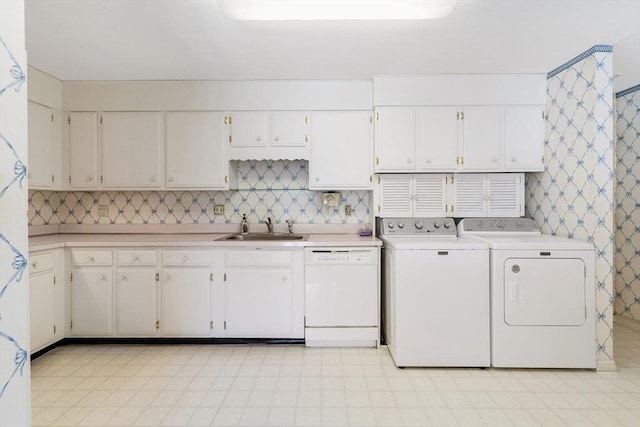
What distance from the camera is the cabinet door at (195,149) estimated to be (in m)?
3.11

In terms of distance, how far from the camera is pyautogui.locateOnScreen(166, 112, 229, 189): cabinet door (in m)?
3.11

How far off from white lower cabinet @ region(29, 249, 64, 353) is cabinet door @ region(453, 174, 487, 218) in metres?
3.43

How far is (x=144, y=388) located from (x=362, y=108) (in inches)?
108

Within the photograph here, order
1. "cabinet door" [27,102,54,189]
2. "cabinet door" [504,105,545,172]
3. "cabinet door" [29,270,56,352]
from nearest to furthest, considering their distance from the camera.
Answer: "cabinet door" [29,270,56,352], "cabinet door" [27,102,54,189], "cabinet door" [504,105,545,172]

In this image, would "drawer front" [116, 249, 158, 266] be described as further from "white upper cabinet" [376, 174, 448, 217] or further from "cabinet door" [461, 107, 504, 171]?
"cabinet door" [461, 107, 504, 171]

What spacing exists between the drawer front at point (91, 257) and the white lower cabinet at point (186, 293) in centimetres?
47

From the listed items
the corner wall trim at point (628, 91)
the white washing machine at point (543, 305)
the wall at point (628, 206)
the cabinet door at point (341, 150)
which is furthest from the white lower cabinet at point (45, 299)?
the corner wall trim at point (628, 91)

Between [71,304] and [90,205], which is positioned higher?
[90,205]

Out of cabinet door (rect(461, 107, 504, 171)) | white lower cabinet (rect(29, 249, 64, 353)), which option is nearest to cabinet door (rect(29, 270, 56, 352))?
white lower cabinet (rect(29, 249, 64, 353))

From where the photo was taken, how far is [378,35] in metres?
2.28

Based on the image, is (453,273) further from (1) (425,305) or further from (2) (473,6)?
(2) (473,6)

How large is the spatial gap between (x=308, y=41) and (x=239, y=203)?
172cm

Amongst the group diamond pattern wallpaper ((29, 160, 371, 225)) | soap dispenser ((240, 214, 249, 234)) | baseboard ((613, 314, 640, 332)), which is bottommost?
baseboard ((613, 314, 640, 332))

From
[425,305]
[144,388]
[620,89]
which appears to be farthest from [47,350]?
[620,89]
